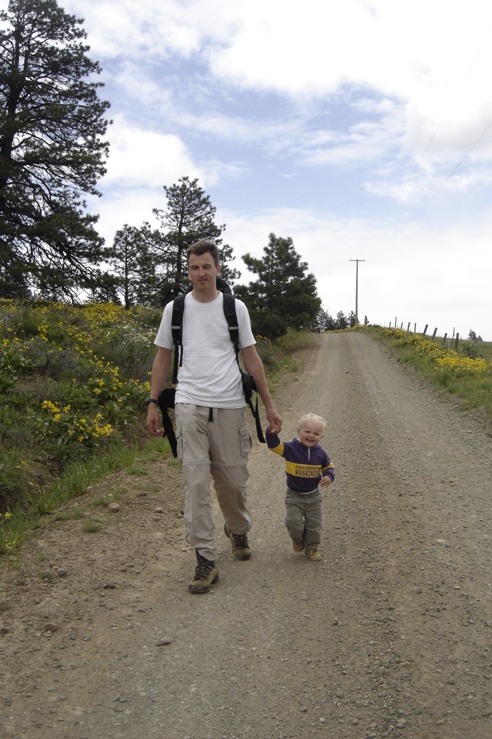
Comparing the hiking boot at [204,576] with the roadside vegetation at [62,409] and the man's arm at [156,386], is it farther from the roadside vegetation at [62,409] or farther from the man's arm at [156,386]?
the roadside vegetation at [62,409]

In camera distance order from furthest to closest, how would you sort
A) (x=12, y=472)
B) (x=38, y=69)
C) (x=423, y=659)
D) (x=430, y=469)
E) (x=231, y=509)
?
1. (x=38, y=69)
2. (x=430, y=469)
3. (x=12, y=472)
4. (x=231, y=509)
5. (x=423, y=659)

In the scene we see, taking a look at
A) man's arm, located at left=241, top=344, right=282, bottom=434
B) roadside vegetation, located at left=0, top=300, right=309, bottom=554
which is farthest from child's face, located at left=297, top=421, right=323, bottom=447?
roadside vegetation, located at left=0, top=300, right=309, bottom=554

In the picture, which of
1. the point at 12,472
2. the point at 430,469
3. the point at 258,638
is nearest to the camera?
the point at 258,638

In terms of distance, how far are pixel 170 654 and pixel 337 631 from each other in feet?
3.10

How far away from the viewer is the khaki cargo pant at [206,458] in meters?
4.06

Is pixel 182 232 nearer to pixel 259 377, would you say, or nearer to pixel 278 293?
pixel 278 293

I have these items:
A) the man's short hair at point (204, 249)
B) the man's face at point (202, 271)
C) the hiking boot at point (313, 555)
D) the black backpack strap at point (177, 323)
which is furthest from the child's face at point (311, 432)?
the man's short hair at point (204, 249)

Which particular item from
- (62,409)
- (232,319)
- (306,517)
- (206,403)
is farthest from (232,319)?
(62,409)

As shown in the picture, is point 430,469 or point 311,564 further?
point 430,469

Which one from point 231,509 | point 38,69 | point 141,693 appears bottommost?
point 141,693

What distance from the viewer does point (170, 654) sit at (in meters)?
3.28

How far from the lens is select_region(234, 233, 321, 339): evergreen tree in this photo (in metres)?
27.3

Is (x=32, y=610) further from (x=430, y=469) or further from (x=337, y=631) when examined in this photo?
(x=430, y=469)

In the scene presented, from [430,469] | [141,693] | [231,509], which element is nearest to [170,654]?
[141,693]
